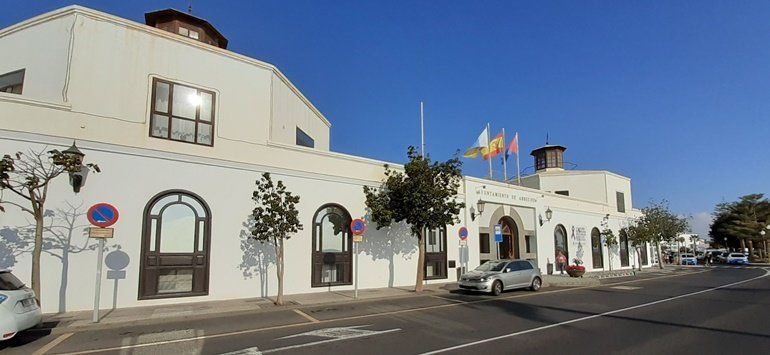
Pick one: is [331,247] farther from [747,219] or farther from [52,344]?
[747,219]

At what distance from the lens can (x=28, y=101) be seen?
12594 millimetres

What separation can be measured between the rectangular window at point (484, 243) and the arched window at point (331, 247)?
398 inches

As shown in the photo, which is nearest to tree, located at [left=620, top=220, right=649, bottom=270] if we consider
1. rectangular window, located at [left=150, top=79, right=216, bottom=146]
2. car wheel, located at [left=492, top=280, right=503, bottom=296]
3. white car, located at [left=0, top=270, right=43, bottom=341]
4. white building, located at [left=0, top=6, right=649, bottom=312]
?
car wheel, located at [left=492, top=280, right=503, bottom=296]

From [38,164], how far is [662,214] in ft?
155

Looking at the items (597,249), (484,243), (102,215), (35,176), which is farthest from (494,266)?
(597,249)

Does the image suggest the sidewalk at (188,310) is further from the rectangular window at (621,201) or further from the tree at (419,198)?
the rectangular window at (621,201)

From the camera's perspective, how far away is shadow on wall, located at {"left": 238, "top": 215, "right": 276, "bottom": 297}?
52.4ft

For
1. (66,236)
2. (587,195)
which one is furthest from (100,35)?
(587,195)

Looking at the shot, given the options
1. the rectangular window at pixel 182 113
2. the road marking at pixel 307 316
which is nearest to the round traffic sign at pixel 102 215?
the rectangular window at pixel 182 113

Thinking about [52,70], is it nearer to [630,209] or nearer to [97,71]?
[97,71]

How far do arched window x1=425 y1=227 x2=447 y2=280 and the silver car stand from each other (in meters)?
3.66

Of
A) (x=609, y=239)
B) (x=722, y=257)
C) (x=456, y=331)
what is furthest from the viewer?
(x=722, y=257)

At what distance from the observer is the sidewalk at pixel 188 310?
10982 mm

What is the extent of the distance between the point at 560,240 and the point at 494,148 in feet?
31.0
